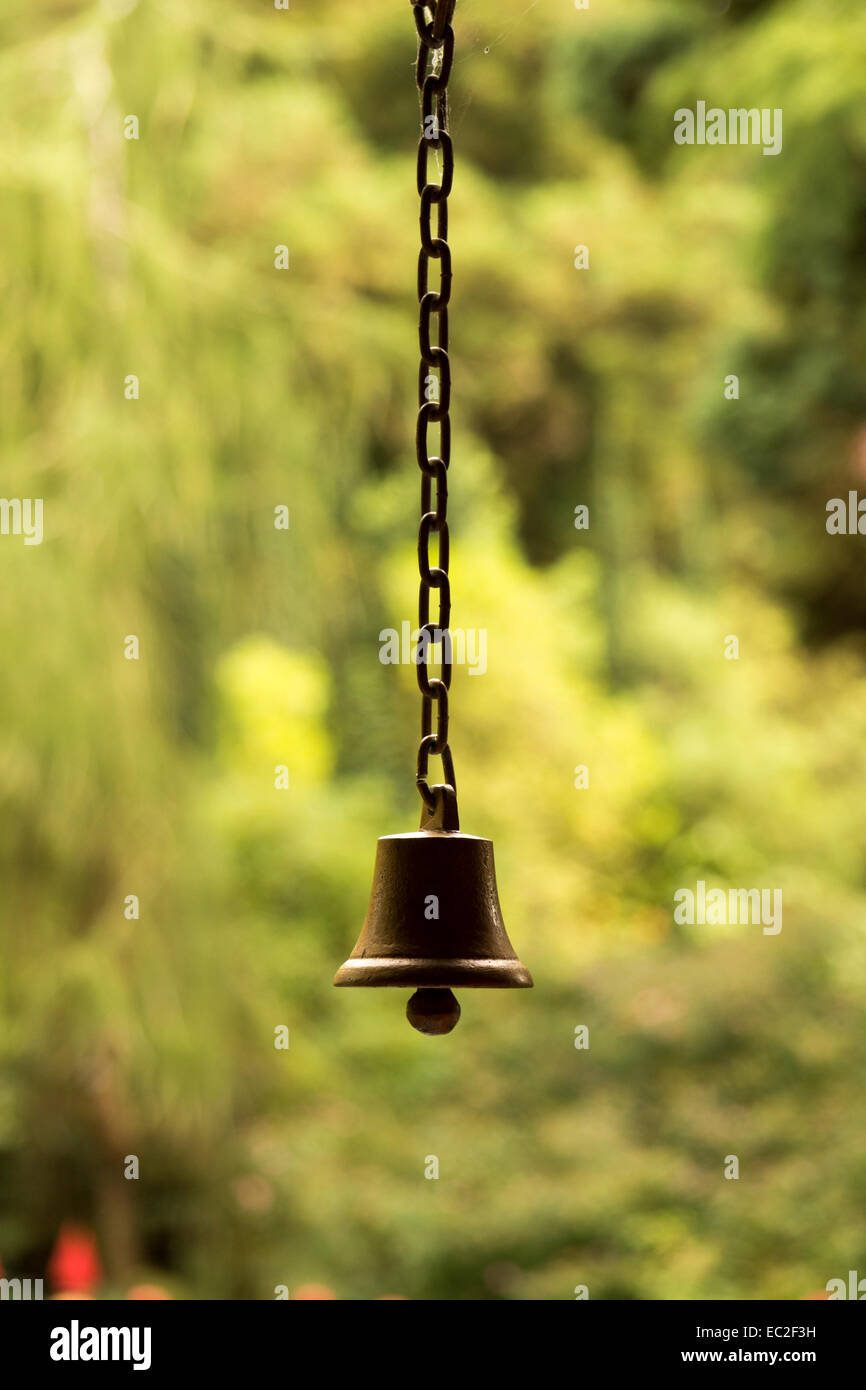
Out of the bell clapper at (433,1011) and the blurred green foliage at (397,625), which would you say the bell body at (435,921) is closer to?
the bell clapper at (433,1011)

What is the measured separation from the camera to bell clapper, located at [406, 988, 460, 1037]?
3.58 feet

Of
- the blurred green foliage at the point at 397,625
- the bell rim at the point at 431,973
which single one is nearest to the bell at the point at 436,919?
the bell rim at the point at 431,973

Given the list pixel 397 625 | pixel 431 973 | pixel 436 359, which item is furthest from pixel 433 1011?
pixel 397 625

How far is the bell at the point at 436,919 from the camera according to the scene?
45.6 inches

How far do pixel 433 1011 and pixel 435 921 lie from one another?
0.11 metres

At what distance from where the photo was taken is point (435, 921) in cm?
120

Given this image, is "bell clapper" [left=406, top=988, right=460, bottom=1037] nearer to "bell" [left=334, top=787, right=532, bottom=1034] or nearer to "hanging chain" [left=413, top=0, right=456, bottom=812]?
"bell" [left=334, top=787, right=532, bottom=1034]

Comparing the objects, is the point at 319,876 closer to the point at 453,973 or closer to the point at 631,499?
the point at 631,499

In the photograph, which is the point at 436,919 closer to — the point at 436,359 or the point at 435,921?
the point at 435,921

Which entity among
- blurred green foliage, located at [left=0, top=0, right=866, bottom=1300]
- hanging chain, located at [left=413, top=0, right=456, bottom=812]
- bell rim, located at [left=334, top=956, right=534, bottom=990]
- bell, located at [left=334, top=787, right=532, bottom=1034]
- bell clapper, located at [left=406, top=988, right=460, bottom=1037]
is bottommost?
bell clapper, located at [left=406, top=988, right=460, bottom=1037]

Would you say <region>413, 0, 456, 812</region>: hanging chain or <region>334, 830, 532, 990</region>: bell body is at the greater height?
→ <region>413, 0, 456, 812</region>: hanging chain

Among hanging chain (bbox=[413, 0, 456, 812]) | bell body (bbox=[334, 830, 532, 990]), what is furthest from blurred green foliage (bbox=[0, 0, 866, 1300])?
hanging chain (bbox=[413, 0, 456, 812])

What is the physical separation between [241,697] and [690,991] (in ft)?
5.54

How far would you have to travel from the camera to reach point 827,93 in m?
4.27
